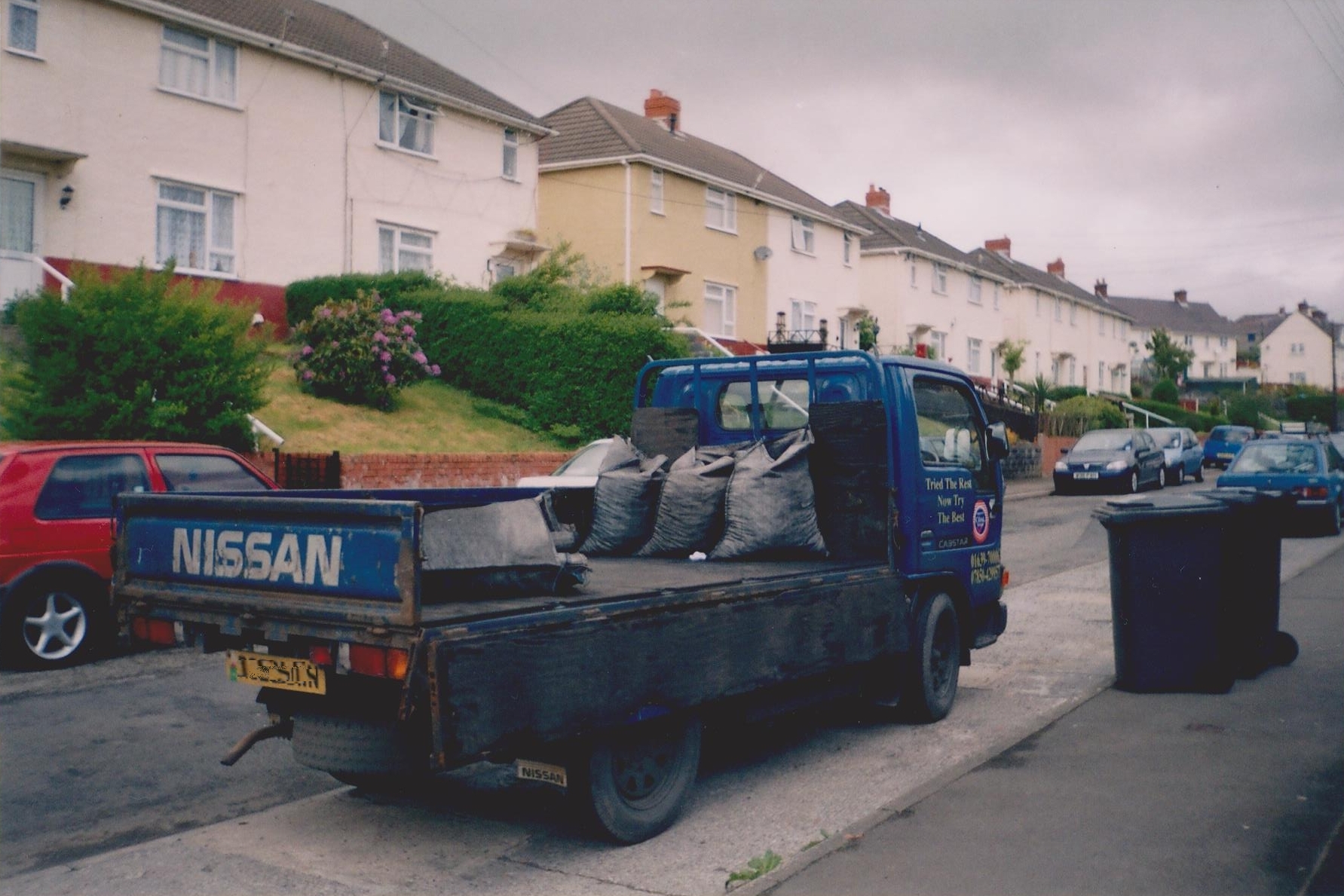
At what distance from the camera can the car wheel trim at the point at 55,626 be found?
8914 millimetres

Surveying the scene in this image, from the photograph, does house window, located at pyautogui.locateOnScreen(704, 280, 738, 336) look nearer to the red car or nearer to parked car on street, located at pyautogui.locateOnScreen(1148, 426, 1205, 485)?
parked car on street, located at pyautogui.locateOnScreen(1148, 426, 1205, 485)

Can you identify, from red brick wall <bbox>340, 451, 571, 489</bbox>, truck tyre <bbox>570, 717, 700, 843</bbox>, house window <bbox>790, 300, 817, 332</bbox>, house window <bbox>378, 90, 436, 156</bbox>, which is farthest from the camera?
house window <bbox>790, 300, 817, 332</bbox>

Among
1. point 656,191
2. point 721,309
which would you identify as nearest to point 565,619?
point 656,191

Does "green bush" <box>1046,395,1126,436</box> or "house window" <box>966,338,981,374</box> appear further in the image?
"house window" <box>966,338,981,374</box>

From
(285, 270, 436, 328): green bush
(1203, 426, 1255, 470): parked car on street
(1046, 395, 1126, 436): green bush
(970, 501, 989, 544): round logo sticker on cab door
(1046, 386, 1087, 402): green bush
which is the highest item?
(285, 270, 436, 328): green bush

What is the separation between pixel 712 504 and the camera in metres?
6.88

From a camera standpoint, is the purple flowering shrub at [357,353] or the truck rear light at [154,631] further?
the purple flowering shrub at [357,353]

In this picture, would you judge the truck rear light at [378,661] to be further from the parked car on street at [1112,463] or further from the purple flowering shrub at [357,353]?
the parked car on street at [1112,463]

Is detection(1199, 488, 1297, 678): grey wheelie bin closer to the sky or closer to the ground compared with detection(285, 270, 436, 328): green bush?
closer to the ground

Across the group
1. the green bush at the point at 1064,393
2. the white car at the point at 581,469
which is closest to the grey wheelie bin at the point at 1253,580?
the white car at the point at 581,469

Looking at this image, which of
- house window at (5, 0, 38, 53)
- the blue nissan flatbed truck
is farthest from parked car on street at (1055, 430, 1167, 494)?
house window at (5, 0, 38, 53)

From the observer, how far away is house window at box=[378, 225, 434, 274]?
26.0 metres

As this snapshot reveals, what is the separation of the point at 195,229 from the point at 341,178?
143 inches

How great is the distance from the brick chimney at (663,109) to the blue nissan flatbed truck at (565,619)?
32.3m
